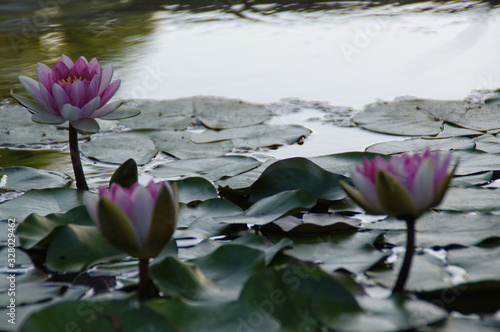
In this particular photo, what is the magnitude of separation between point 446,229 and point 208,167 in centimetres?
77

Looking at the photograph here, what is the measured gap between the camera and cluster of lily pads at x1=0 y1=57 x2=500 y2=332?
82cm

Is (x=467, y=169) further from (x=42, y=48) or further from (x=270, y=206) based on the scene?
(x=42, y=48)

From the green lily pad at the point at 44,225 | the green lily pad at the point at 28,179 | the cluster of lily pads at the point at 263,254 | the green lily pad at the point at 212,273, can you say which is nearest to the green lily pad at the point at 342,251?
the cluster of lily pads at the point at 263,254

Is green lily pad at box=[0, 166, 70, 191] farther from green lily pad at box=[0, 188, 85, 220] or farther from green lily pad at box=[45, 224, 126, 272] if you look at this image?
green lily pad at box=[45, 224, 126, 272]

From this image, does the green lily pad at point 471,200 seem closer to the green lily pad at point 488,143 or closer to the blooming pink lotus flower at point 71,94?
the green lily pad at point 488,143

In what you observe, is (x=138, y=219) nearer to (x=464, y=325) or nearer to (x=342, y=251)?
(x=342, y=251)

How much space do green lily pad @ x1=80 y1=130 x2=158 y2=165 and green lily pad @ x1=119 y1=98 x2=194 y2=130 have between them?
5.1 inches

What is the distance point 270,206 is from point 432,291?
436mm

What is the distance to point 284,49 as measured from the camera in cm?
335

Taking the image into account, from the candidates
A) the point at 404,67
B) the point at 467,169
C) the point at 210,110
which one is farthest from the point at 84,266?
the point at 404,67

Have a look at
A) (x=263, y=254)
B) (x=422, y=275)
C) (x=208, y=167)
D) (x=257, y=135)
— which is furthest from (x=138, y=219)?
(x=257, y=135)

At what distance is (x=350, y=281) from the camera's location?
91 cm

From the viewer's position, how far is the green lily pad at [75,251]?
1043 mm

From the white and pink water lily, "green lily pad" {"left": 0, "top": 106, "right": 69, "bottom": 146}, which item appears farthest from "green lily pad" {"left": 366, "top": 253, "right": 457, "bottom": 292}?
"green lily pad" {"left": 0, "top": 106, "right": 69, "bottom": 146}
